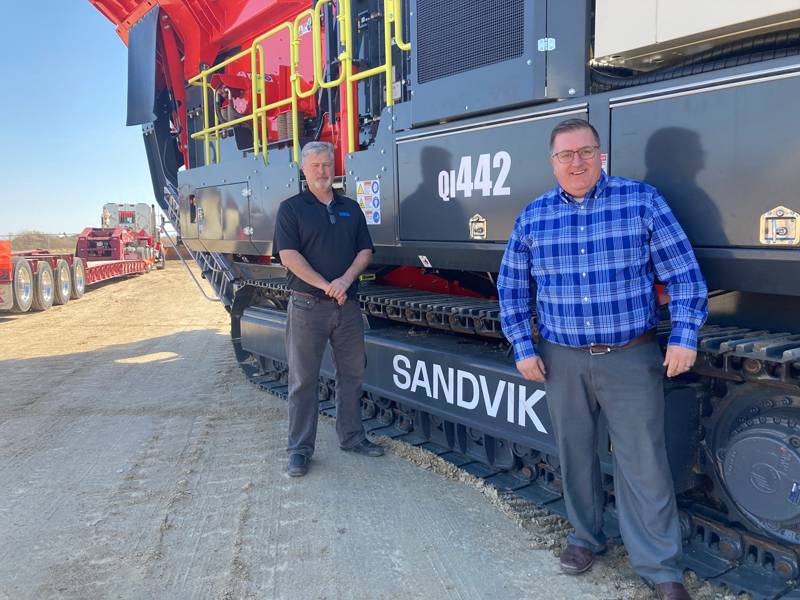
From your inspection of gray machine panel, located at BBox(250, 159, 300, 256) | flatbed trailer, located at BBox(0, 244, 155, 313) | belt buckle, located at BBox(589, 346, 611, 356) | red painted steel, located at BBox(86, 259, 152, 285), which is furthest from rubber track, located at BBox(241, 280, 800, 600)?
red painted steel, located at BBox(86, 259, 152, 285)

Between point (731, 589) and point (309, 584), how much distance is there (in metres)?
Answer: 1.69

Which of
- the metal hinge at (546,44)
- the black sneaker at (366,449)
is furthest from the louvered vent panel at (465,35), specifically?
the black sneaker at (366,449)

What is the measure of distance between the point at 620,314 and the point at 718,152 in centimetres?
66

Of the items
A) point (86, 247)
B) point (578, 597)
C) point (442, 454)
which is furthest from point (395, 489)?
point (86, 247)

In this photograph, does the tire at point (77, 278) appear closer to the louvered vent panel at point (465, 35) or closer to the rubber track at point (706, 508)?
the rubber track at point (706, 508)

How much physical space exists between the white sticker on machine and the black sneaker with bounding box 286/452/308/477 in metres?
1.52

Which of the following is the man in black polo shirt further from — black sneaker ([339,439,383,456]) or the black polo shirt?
black sneaker ([339,439,383,456])

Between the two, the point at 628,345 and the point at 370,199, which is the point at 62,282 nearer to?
the point at 370,199

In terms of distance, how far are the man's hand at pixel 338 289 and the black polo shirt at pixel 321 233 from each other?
87 millimetres

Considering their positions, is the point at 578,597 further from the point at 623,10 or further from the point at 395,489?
the point at 623,10

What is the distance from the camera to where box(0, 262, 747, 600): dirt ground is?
2.74 m

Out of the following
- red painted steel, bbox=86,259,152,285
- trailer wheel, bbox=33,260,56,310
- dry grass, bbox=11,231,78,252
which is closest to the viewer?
trailer wheel, bbox=33,260,56,310

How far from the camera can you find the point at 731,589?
253 cm

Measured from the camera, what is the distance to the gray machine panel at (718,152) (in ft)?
6.91
